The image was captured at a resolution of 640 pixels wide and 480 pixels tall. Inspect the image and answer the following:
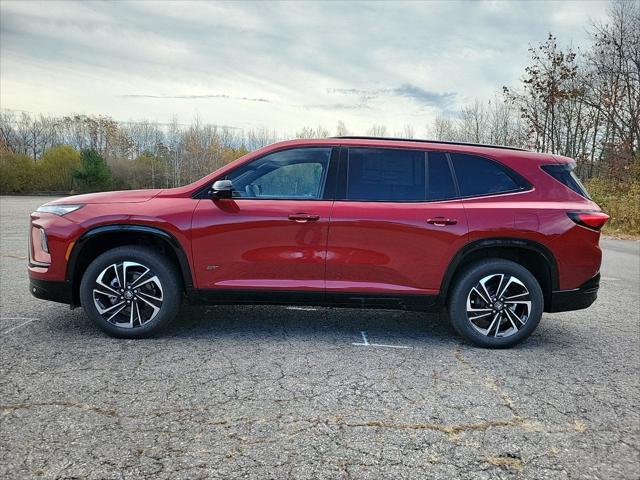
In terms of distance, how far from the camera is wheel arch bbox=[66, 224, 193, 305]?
405 cm

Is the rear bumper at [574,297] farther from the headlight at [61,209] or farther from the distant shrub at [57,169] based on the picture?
the distant shrub at [57,169]

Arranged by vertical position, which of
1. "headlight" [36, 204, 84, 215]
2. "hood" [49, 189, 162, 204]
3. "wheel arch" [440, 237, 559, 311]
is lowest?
"wheel arch" [440, 237, 559, 311]

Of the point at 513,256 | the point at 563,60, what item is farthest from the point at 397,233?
the point at 563,60

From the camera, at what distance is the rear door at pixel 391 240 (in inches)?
157

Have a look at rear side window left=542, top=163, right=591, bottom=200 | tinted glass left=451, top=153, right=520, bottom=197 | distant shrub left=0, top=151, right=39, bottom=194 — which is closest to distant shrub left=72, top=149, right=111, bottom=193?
distant shrub left=0, top=151, right=39, bottom=194

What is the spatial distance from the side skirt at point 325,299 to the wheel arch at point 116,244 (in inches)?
11.9

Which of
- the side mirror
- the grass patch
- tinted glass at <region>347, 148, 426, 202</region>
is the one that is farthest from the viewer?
the grass patch

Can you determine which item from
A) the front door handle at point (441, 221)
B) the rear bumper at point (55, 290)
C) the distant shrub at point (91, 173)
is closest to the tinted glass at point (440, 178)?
the front door handle at point (441, 221)

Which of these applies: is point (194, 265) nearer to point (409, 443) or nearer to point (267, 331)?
point (267, 331)

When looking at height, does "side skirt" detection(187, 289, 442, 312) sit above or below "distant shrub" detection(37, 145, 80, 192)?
below

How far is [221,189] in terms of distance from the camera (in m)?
3.97

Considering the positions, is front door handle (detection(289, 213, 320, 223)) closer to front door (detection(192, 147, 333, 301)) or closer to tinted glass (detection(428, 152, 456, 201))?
front door (detection(192, 147, 333, 301))

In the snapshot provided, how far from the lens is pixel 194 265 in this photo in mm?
4066

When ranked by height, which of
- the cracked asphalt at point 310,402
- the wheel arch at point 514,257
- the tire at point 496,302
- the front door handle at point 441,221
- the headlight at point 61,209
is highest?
the headlight at point 61,209
